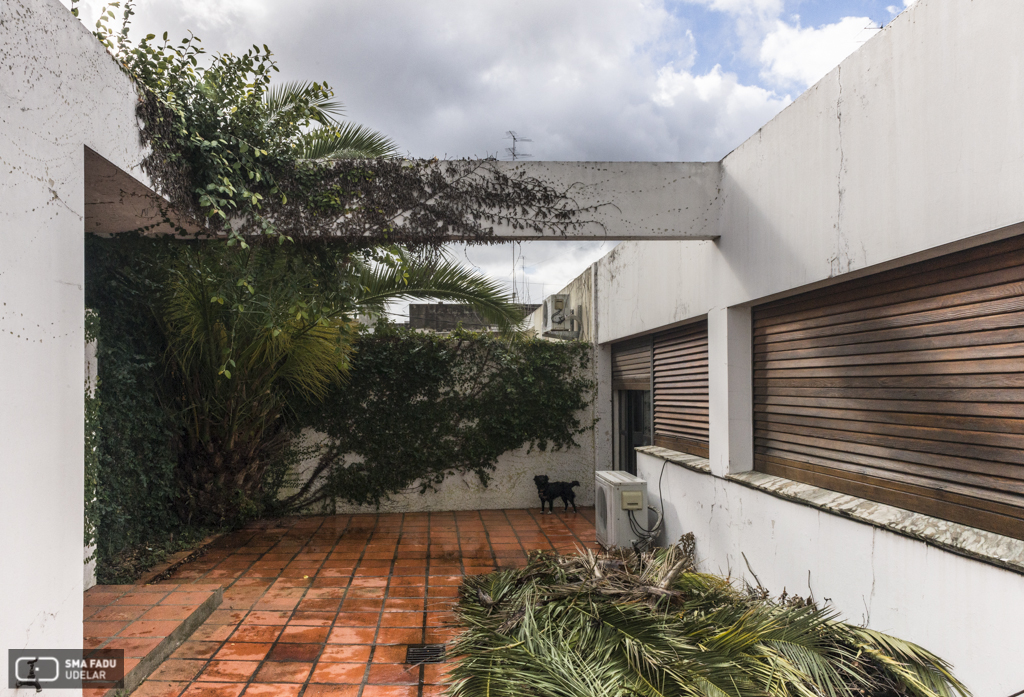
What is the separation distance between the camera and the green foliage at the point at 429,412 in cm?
747

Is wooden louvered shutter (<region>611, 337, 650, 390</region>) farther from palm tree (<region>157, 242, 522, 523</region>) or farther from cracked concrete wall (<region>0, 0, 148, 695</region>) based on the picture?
cracked concrete wall (<region>0, 0, 148, 695</region>)

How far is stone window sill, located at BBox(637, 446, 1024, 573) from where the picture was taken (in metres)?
2.28

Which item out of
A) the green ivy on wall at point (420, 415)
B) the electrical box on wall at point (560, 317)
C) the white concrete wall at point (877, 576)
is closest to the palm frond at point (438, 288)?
the green ivy on wall at point (420, 415)

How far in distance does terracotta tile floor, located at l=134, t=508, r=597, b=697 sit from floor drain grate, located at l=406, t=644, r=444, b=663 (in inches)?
3.0

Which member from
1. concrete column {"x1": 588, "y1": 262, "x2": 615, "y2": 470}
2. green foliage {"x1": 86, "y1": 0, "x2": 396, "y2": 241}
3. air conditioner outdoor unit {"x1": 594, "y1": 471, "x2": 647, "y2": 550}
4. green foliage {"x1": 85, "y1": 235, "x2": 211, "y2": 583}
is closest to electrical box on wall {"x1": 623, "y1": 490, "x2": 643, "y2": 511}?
air conditioner outdoor unit {"x1": 594, "y1": 471, "x2": 647, "y2": 550}

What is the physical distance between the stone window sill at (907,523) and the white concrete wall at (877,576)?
42 mm

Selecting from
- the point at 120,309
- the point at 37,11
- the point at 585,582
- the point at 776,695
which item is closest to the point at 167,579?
the point at 120,309

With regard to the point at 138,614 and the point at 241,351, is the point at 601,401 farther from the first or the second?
the point at 138,614

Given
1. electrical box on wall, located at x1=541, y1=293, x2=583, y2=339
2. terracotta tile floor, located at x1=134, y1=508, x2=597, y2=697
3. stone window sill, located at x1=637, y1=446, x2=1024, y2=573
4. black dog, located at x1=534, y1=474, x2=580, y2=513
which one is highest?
electrical box on wall, located at x1=541, y1=293, x2=583, y2=339

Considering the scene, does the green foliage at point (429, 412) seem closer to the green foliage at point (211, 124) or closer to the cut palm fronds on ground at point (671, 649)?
the green foliage at point (211, 124)

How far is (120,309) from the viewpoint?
466cm

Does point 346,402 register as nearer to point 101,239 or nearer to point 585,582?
point 101,239

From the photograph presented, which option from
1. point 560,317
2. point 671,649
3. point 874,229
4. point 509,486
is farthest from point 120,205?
point 560,317

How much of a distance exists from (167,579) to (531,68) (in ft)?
17.2
